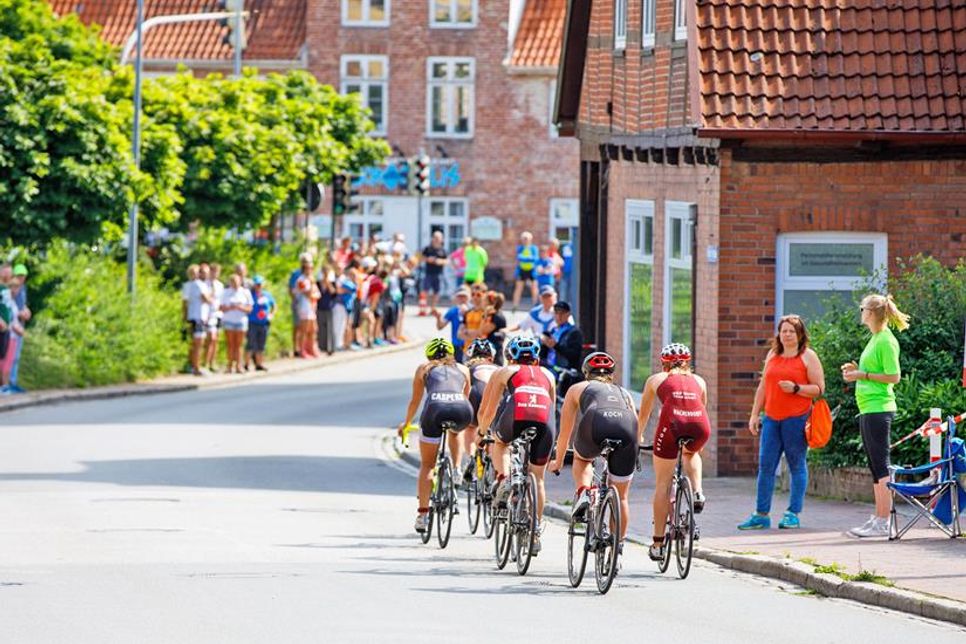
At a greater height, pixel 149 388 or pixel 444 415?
pixel 444 415

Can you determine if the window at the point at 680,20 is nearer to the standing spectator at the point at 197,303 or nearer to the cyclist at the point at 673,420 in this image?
the cyclist at the point at 673,420

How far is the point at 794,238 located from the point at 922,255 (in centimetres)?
125

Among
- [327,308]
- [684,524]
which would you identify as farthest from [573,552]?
[327,308]

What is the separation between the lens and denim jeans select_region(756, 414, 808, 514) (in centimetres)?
1725

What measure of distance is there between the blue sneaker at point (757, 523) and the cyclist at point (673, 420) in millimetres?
2483

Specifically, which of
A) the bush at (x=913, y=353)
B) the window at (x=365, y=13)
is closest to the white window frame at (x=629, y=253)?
the bush at (x=913, y=353)

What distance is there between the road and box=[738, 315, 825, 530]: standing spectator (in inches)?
49.6

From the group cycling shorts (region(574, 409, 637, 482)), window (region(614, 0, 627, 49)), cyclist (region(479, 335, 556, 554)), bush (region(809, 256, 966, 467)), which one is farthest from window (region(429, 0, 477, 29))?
cycling shorts (region(574, 409, 637, 482))

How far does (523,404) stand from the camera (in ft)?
50.0

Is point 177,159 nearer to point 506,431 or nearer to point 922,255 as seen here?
point 922,255

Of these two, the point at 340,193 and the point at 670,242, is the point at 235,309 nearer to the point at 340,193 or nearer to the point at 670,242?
the point at 340,193

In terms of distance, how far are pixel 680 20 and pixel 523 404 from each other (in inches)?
373

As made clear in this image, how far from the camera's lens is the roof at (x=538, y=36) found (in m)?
61.8

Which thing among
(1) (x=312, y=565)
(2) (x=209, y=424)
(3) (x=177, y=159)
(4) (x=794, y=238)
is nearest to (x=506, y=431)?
(1) (x=312, y=565)
